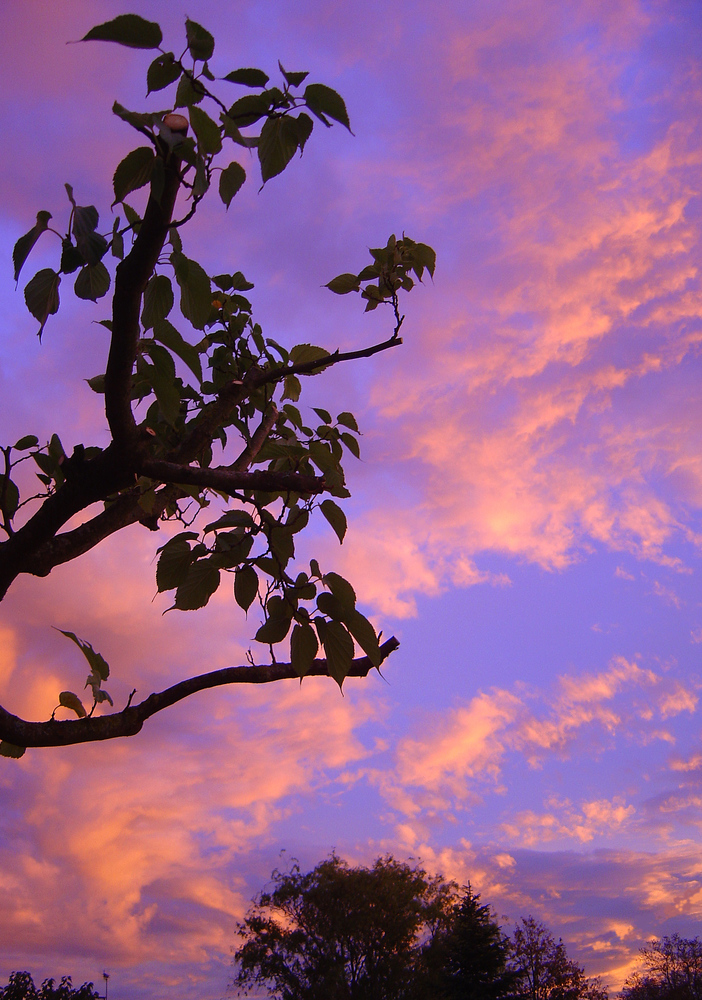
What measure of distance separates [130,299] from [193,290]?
7.1 inches

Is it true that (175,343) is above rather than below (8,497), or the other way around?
below

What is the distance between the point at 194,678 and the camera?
3059 millimetres

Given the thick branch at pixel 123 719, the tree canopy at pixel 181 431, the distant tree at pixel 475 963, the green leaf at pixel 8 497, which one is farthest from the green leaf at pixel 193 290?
the distant tree at pixel 475 963

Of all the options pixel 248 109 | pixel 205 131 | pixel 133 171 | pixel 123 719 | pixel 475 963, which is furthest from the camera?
pixel 475 963

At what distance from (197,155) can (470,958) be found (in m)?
56.5

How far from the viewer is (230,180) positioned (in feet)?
6.32

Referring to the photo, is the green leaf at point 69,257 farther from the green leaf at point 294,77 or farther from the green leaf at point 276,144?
the green leaf at point 294,77

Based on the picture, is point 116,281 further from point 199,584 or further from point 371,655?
point 371,655

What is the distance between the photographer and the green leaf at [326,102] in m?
1.86

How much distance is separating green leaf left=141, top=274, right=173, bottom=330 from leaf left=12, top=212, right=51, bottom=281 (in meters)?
0.38

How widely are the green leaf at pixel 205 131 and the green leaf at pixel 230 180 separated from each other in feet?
0.88

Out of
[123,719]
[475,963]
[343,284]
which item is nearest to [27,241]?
[343,284]

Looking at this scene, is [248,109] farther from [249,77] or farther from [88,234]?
[88,234]

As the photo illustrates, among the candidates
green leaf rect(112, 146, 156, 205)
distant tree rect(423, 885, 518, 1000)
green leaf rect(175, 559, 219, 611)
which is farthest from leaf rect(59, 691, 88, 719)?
distant tree rect(423, 885, 518, 1000)
